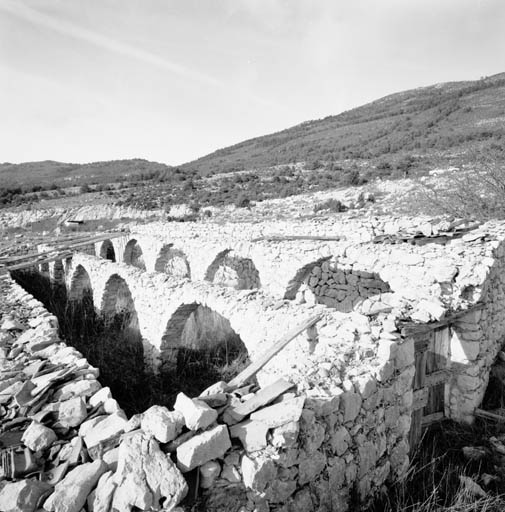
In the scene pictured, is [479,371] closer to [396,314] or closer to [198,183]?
[396,314]

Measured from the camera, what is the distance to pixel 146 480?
2.26m

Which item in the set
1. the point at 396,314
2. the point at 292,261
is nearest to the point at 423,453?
the point at 396,314

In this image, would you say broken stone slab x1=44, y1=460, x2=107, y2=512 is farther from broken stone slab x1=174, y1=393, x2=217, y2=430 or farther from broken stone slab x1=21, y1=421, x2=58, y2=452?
broken stone slab x1=21, y1=421, x2=58, y2=452

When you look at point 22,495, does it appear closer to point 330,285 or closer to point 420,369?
point 420,369

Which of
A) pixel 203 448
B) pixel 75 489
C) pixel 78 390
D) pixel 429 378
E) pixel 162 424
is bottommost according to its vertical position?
pixel 429 378

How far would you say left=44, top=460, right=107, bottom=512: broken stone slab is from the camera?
2287 millimetres

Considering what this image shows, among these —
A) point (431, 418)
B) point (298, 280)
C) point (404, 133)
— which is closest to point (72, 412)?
point (431, 418)

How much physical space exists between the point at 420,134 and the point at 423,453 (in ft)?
122

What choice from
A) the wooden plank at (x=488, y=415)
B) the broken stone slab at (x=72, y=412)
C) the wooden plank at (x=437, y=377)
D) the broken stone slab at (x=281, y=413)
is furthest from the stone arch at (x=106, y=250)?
the broken stone slab at (x=281, y=413)

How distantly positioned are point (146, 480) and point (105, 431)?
0.80m

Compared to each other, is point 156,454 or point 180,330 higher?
point 156,454

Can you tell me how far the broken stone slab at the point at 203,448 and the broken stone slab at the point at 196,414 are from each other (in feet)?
0.23

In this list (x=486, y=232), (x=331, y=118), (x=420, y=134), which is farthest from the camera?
(x=331, y=118)

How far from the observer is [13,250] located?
17641 mm
